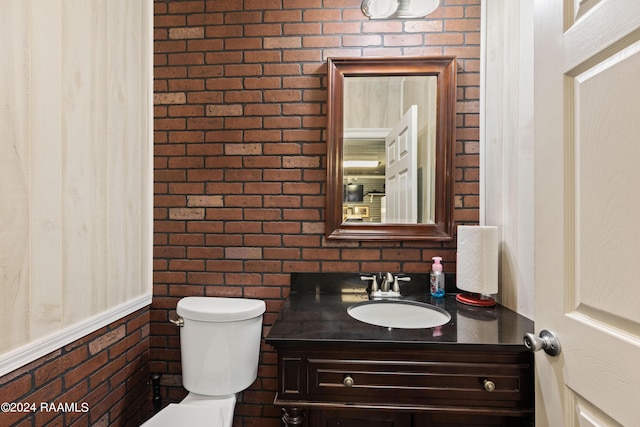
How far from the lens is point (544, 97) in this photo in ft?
2.85

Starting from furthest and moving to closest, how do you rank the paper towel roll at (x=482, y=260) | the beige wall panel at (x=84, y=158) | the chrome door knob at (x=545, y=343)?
the paper towel roll at (x=482, y=260), the beige wall panel at (x=84, y=158), the chrome door knob at (x=545, y=343)

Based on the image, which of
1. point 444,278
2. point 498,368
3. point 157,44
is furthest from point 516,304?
point 157,44

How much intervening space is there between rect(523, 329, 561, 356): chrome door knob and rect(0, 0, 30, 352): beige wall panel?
1.45 metres

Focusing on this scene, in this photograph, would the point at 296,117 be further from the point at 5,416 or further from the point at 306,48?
the point at 5,416

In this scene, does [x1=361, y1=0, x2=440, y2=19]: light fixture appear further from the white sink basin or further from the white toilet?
the white toilet

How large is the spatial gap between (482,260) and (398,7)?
3.63ft

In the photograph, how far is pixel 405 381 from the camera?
99 cm

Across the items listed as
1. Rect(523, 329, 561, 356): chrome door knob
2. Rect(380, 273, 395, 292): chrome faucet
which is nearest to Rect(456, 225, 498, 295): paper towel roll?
Rect(380, 273, 395, 292): chrome faucet

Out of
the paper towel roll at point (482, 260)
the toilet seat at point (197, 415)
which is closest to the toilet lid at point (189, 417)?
the toilet seat at point (197, 415)

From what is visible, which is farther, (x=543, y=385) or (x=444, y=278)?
(x=444, y=278)

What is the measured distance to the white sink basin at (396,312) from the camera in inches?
52.0

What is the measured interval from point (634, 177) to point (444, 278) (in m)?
0.95

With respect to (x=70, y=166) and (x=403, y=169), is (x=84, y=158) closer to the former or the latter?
(x=70, y=166)

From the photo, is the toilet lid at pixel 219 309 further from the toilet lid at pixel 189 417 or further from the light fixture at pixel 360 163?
the light fixture at pixel 360 163
